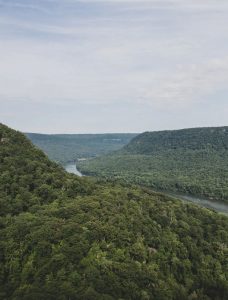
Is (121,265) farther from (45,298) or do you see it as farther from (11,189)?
(11,189)

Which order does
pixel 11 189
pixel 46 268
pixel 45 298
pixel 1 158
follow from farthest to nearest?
pixel 1 158 < pixel 11 189 < pixel 46 268 < pixel 45 298

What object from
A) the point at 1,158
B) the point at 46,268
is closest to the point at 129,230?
the point at 46,268

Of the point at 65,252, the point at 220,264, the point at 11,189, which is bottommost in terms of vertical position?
the point at 220,264

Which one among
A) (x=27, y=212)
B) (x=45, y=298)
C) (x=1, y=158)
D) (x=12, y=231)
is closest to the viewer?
(x=45, y=298)

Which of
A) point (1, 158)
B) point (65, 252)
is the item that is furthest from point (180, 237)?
point (1, 158)

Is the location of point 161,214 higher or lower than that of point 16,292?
higher

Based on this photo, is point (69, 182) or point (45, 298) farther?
point (69, 182)
